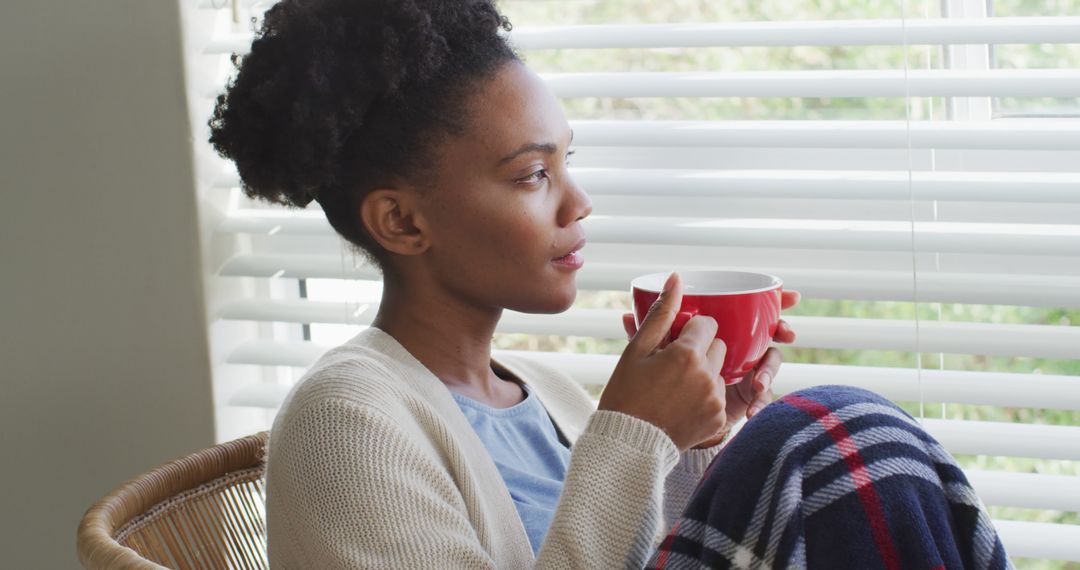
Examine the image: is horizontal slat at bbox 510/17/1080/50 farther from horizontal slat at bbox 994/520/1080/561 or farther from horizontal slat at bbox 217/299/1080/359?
horizontal slat at bbox 994/520/1080/561

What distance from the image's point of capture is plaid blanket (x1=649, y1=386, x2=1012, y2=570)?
838 millimetres

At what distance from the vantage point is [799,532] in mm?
849

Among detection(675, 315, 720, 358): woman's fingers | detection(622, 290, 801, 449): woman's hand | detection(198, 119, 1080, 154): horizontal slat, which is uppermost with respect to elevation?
detection(198, 119, 1080, 154): horizontal slat

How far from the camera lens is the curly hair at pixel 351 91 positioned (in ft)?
3.46

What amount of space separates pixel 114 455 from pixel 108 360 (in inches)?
5.0

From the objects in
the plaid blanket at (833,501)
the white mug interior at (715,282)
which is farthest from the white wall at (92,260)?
the plaid blanket at (833,501)

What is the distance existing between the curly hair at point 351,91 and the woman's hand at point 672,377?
27 centimetres

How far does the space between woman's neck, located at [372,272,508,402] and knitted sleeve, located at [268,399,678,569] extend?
185 millimetres

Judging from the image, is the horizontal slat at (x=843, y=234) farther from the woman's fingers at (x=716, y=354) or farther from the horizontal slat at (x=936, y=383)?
the woman's fingers at (x=716, y=354)

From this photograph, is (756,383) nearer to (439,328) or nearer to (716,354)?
(716,354)

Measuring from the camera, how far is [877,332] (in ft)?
4.33

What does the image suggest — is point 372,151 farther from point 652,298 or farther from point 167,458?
point 167,458

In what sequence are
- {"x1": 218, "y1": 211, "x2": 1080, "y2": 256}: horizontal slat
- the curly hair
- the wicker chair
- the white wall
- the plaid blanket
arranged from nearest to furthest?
the plaid blanket
the curly hair
the wicker chair
{"x1": 218, "y1": 211, "x2": 1080, "y2": 256}: horizontal slat
the white wall

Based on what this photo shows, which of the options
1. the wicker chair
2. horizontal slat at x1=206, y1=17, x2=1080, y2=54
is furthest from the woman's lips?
the wicker chair
